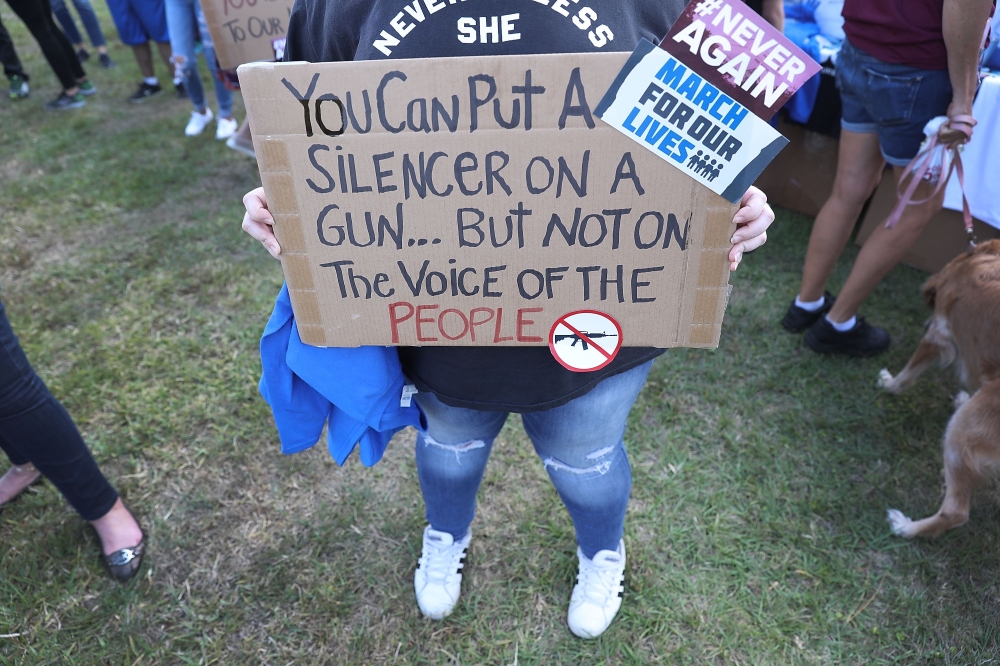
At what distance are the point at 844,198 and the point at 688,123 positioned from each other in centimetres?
187

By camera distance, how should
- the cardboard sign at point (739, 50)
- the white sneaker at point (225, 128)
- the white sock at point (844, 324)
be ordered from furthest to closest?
the white sneaker at point (225, 128) → the white sock at point (844, 324) → the cardboard sign at point (739, 50)

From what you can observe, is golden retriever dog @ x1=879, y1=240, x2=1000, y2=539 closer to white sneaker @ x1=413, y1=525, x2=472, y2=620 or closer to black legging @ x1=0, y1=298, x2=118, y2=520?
white sneaker @ x1=413, y1=525, x2=472, y2=620

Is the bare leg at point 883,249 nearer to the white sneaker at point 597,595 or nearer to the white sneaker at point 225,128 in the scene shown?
the white sneaker at point 597,595

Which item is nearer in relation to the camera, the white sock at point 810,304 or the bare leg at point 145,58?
the white sock at point 810,304

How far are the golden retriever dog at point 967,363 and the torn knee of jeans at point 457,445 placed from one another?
55.5 inches

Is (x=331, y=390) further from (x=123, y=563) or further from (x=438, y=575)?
(x=123, y=563)

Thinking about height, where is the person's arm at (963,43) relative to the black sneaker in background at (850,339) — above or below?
above

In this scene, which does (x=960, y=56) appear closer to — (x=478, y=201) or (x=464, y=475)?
(x=478, y=201)

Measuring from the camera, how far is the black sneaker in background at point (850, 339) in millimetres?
2475

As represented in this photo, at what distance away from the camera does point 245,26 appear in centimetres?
252

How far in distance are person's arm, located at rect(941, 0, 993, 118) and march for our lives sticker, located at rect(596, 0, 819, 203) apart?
1.51 meters

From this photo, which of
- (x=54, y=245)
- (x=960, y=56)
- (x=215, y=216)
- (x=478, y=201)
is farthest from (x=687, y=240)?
(x=54, y=245)

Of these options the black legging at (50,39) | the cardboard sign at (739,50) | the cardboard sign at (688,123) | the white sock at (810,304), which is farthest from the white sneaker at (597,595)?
the black legging at (50,39)

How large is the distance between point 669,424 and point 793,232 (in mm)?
1712
